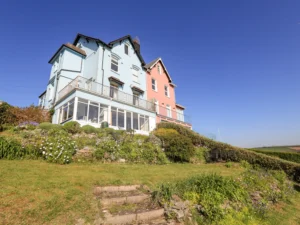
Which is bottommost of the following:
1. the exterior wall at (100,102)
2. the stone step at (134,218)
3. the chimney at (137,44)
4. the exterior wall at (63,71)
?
the stone step at (134,218)

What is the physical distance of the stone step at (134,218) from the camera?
3940 millimetres

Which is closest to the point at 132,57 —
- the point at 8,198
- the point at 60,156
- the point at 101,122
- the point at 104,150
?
the point at 101,122

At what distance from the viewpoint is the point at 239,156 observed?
14867mm

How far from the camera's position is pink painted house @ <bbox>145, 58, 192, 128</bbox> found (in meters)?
24.2

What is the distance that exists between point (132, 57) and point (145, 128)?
11.6 m

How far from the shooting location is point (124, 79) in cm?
2153

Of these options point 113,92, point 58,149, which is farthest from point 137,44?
point 58,149

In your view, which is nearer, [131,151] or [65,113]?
[131,151]

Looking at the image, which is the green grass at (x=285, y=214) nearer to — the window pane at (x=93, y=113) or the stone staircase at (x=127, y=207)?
the stone staircase at (x=127, y=207)

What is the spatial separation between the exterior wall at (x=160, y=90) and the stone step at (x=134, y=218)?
19895 mm

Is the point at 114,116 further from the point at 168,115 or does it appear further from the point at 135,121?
the point at 168,115

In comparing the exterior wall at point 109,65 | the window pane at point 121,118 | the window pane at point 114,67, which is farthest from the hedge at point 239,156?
the window pane at point 114,67

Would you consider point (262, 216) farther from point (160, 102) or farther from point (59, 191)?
point (160, 102)

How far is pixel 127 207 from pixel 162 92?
76.5ft
